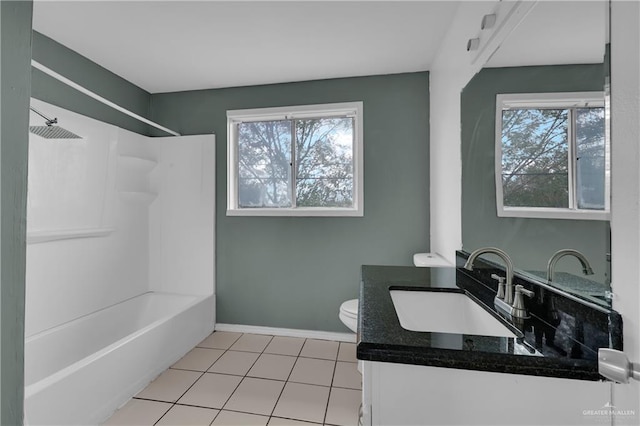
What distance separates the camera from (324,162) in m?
2.89

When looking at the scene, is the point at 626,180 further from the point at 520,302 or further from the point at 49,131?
the point at 49,131

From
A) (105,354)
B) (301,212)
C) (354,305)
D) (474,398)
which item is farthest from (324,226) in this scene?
(474,398)

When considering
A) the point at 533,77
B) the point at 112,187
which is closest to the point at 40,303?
the point at 112,187

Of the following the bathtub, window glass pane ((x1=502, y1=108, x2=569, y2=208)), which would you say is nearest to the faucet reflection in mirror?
window glass pane ((x1=502, y1=108, x2=569, y2=208))

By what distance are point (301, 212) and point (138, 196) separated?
5.24 feet

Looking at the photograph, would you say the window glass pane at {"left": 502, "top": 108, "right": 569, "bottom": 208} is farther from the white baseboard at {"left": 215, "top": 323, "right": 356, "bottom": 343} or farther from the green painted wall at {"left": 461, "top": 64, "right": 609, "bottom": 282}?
the white baseboard at {"left": 215, "top": 323, "right": 356, "bottom": 343}

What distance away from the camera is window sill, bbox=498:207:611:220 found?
2.51ft

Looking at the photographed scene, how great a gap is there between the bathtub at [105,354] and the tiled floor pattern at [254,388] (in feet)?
0.38

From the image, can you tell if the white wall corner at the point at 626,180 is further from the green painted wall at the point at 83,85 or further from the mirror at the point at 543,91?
the green painted wall at the point at 83,85

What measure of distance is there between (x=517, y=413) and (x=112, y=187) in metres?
3.04

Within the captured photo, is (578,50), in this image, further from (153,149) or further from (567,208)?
(153,149)

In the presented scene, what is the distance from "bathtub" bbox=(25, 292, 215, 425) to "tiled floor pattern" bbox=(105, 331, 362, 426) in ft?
0.38

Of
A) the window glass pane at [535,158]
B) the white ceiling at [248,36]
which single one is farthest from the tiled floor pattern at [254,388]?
the white ceiling at [248,36]

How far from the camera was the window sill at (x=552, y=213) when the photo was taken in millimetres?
765
